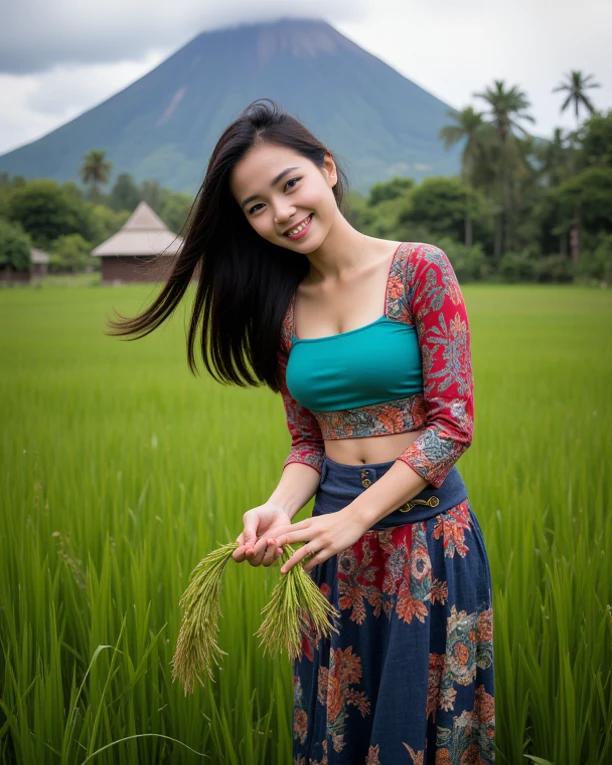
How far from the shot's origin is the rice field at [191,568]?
1.49m

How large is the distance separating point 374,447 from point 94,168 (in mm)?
58099

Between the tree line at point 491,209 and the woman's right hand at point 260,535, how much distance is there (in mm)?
18862

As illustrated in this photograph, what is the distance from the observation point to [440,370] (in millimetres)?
1127

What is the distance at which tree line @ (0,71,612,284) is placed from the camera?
26.7m

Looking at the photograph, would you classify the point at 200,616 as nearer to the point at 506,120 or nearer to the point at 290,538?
the point at 290,538

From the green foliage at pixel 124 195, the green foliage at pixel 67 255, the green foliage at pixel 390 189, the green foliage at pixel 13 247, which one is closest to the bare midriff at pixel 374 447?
the green foliage at pixel 13 247

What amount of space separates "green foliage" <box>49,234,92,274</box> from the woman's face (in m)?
29.7

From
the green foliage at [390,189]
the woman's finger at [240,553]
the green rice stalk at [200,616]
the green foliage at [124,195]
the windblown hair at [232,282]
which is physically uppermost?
the green foliage at [124,195]

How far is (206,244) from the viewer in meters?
1.36

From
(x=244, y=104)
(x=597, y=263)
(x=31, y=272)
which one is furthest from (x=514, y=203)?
(x=244, y=104)

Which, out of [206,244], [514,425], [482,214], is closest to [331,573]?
[206,244]

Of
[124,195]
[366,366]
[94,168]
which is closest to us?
[366,366]

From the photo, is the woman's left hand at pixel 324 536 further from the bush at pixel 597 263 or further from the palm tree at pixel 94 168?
the palm tree at pixel 94 168

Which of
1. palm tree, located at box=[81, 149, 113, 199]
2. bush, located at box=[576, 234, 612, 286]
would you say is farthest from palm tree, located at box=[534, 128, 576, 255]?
palm tree, located at box=[81, 149, 113, 199]
